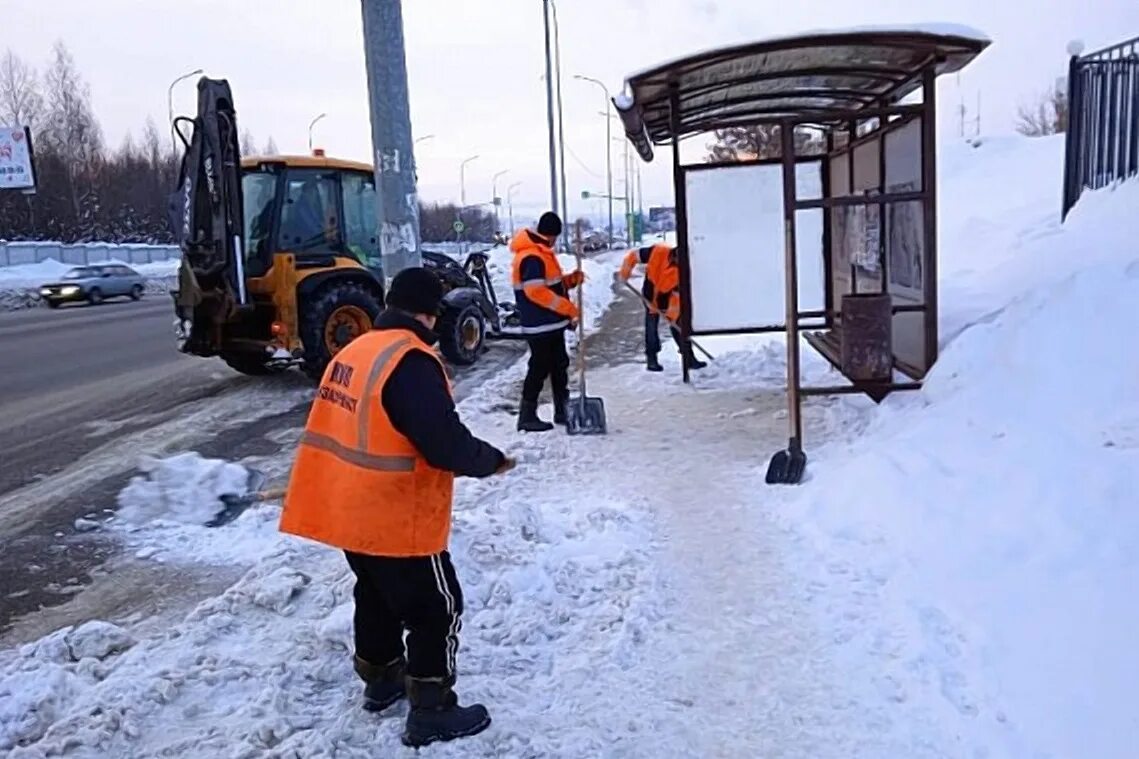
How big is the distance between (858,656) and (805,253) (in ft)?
23.9

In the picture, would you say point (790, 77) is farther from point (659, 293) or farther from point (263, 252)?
point (263, 252)

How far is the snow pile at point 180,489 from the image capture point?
6375 millimetres

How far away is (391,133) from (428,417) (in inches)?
120

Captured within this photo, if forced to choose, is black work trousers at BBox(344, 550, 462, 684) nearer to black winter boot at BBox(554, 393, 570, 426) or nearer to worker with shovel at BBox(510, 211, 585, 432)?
worker with shovel at BBox(510, 211, 585, 432)

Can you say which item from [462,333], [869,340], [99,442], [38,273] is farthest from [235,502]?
[38,273]

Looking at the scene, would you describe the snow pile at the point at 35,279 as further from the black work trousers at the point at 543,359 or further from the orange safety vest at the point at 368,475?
the orange safety vest at the point at 368,475

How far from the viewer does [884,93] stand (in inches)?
331

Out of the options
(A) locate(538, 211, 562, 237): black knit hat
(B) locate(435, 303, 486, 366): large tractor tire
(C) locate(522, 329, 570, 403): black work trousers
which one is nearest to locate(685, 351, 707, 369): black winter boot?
(C) locate(522, 329, 570, 403): black work trousers

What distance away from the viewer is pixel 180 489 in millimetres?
6766

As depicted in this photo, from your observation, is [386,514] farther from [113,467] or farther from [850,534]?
[113,467]

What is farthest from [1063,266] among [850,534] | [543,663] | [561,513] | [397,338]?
[397,338]

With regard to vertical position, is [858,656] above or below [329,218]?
below

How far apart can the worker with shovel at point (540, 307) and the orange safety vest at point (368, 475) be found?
185 inches

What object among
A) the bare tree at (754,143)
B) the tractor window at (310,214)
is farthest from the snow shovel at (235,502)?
the bare tree at (754,143)
